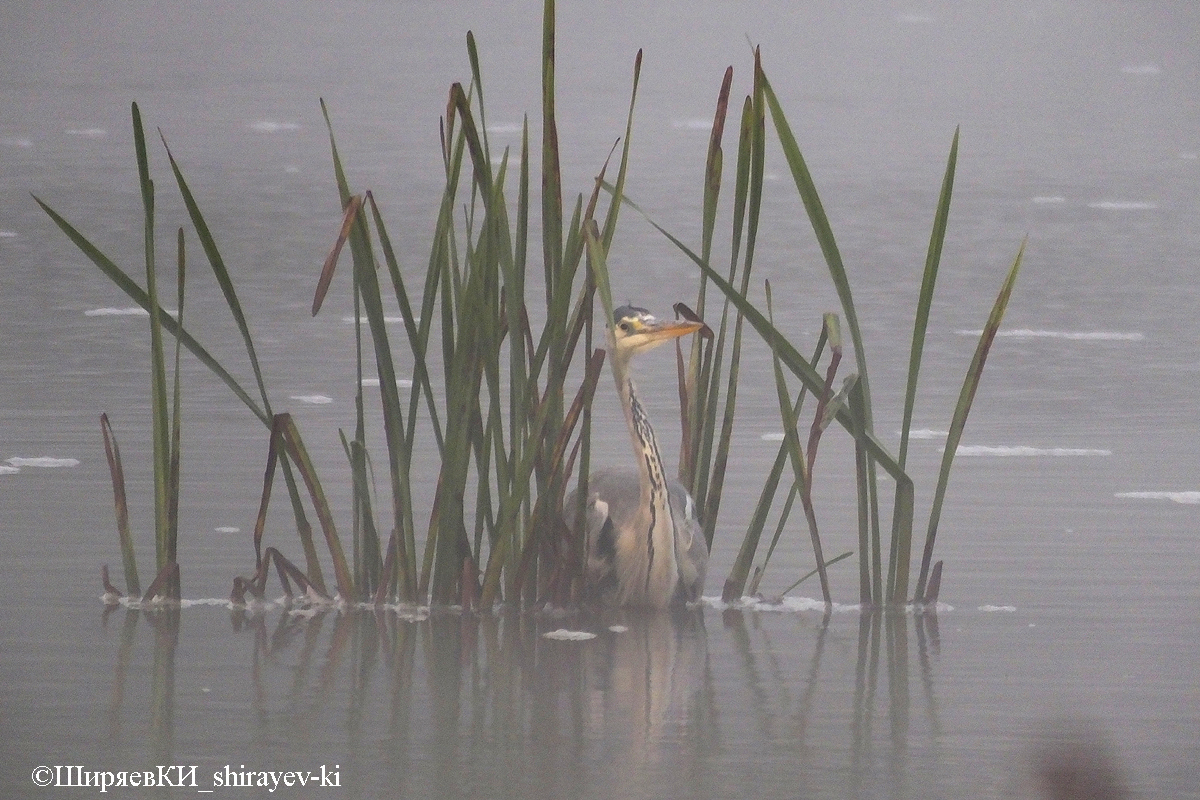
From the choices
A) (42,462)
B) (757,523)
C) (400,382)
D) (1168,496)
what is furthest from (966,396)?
(400,382)

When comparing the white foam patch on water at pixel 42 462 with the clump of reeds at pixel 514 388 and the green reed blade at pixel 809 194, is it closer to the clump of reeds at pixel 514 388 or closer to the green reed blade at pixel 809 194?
the clump of reeds at pixel 514 388

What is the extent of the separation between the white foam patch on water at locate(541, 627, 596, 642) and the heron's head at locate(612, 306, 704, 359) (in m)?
0.38

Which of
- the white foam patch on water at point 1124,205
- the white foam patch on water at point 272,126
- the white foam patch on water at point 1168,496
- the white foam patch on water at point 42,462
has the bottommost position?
the white foam patch on water at point 1168,496

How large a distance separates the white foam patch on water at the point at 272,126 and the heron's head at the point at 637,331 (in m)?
6.65

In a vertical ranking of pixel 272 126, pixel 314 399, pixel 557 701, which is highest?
pixel 272 126

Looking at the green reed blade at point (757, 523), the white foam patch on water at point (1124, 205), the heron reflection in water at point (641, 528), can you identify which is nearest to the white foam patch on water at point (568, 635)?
the heron reflection in water at point (641, 528)

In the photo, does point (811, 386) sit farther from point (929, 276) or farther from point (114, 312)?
point (114, 312)

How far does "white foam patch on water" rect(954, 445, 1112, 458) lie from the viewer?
13.3ft

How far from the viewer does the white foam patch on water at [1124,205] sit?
794cm

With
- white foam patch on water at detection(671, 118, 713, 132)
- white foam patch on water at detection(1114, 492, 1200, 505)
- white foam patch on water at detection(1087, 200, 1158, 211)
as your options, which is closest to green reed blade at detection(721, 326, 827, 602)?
white foam patch on water at detection(1114, 492, 1200, 505)

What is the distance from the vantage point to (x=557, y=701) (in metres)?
2.32

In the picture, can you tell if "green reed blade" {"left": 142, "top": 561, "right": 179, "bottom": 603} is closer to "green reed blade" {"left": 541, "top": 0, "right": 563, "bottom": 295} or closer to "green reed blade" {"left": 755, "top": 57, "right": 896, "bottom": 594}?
"green reed blade" {"left": 541, "top": 0, "right": 563, "bottom": 295}

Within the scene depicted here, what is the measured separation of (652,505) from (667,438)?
58.6 inches

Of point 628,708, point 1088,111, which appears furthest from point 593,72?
point 628,708
